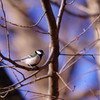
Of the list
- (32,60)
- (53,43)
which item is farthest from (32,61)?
(53,43)

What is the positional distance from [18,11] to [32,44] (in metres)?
0.50

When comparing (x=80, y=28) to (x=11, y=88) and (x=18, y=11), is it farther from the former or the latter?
(x=11, y=88)

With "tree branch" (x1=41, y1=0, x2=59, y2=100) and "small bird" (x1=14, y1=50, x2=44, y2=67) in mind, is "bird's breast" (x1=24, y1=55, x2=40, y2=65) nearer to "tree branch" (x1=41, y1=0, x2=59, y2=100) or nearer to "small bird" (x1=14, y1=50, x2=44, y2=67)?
"small bird" (x1=14, y1=50, x2=44, y2=67)

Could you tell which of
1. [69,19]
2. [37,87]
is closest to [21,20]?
[37,87]

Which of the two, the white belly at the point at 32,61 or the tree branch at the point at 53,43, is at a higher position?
the white belly at the point at 32,61

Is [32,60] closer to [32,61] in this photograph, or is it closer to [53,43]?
[32,61]

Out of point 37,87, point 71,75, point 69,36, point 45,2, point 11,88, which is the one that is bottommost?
point 11,88

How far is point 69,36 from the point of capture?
4590mm

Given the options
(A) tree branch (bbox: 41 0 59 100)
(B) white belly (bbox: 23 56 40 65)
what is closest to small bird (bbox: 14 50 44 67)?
(B) white belly (bbox: 23 56 40 65)

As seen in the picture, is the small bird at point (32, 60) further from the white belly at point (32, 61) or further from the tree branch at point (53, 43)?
the tree branch at point (53, 43)

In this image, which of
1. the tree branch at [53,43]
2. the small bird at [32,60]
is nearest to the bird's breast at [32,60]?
the small bird at [32,60]

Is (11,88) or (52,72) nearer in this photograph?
(11,88)

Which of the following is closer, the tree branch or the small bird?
the tree branch

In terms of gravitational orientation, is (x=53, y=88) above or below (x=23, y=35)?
below
